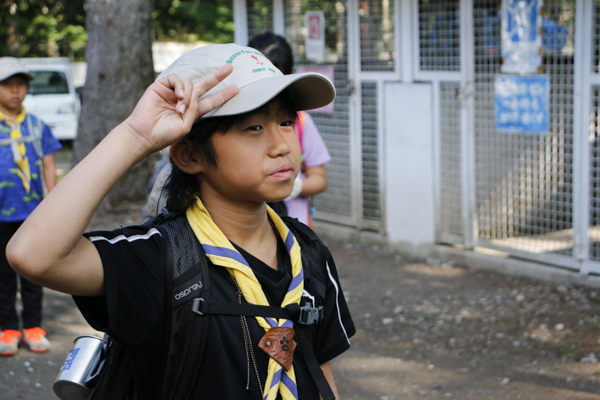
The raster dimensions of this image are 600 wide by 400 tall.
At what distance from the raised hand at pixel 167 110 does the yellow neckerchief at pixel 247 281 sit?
1.00 ft

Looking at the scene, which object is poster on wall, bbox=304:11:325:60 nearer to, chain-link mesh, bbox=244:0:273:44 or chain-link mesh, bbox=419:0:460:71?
chain-link mesh, bbox=244:0:273:44

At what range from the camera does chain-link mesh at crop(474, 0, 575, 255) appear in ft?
18.2

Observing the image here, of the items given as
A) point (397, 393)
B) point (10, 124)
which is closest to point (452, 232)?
point (397, 393)

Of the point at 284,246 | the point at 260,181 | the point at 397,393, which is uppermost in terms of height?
the point at 260,181

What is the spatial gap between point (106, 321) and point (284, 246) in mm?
572

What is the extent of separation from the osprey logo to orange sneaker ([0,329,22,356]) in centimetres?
366

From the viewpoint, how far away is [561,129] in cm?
560

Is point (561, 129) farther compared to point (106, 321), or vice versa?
point (561, 129)

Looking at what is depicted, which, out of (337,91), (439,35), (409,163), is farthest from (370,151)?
(439,35)

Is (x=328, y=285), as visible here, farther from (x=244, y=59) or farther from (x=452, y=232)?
(x=452, y=232)

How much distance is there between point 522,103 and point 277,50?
9.45ft

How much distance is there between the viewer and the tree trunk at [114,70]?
30.3ft

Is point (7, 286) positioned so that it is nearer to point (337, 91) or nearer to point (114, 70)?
point (337, 91)

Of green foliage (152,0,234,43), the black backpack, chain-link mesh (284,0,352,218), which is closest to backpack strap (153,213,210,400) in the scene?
the black backpack
